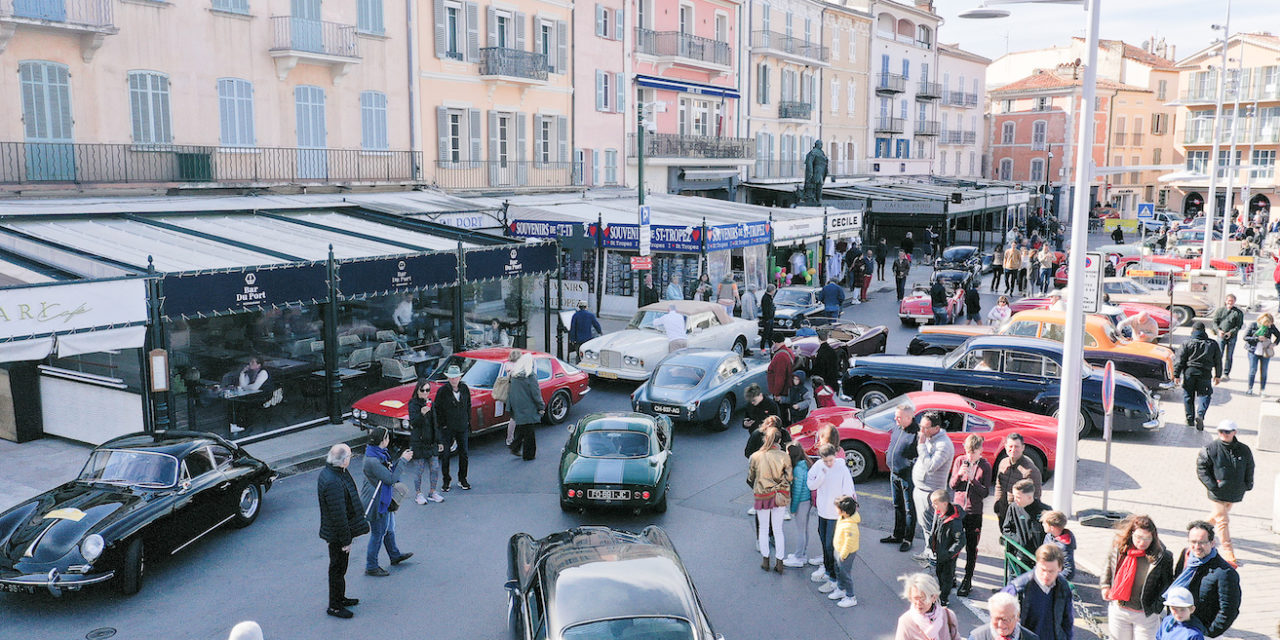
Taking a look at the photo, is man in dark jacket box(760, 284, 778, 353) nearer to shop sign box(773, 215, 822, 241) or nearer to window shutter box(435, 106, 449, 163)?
shop sign box(773, 215, 822, 241)

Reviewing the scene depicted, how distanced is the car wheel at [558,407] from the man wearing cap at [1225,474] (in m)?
9.65

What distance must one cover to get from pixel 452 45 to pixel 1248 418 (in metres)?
21.7

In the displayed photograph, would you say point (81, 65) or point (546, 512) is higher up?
point (81, 65)

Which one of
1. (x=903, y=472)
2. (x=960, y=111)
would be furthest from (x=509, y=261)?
(x=960, y=111)

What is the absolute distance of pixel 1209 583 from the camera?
699 cm

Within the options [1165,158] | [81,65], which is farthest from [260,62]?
[1165,158]

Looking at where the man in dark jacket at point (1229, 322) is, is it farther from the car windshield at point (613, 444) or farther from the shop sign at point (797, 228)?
the car windshield at point (613, 444)

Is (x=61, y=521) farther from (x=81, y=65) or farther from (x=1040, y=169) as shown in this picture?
(x=1040, y=169)

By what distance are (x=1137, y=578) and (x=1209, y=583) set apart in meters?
0.49

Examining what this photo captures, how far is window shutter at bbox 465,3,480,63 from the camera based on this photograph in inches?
1103

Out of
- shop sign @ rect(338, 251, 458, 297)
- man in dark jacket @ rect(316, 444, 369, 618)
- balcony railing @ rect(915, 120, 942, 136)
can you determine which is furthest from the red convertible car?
balcony railing @ rect(915, 120, 942, 136)

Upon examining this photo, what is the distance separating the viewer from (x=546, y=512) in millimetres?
12070

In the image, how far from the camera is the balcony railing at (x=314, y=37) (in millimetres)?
22547

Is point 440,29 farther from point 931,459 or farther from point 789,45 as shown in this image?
point 789,45
